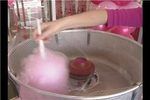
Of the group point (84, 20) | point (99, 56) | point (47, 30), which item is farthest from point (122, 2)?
point (47, 30)

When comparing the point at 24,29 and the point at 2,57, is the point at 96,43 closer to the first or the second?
the point at 24,29

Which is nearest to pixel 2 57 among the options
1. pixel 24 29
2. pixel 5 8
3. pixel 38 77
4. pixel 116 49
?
pixel 5 8

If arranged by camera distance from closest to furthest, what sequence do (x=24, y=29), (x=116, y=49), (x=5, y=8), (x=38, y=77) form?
(x=5, y=8), (x=38, y=77), (x=116, y=49), (x=24, y=29)

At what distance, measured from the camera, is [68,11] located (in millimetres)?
1211

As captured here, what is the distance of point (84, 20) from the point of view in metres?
0.72

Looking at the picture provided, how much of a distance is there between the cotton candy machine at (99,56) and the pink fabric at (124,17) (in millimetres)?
57

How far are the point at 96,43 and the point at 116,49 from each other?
7 cm

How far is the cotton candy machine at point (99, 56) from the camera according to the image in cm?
74

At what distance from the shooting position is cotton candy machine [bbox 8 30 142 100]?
0.74 m

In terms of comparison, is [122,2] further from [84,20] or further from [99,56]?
[84,20]

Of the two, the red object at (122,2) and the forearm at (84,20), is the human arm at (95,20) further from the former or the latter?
the red object at (122,2)

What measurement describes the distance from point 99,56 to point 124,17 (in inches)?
7.2

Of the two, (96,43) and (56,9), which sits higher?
(56,9)

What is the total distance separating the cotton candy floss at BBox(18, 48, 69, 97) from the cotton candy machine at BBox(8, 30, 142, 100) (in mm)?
45
